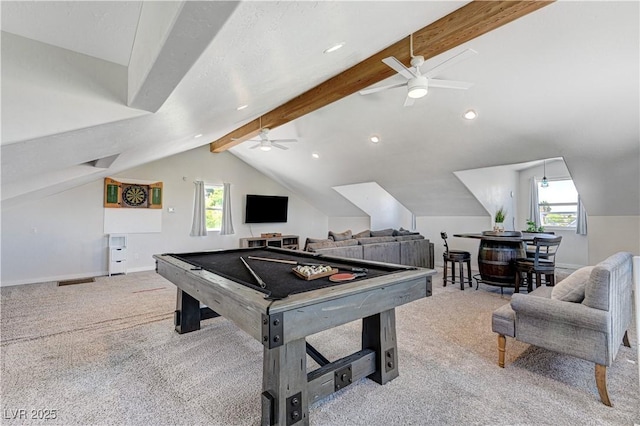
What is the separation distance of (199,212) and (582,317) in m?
7.26

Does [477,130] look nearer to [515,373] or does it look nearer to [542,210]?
[515,373]

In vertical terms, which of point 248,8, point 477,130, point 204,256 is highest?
point 477,130

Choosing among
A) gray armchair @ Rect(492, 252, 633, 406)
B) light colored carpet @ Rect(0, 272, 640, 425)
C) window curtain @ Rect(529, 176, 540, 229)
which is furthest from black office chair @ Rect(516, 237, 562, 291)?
window curtain @ Rect(529, 176, 540, 229)

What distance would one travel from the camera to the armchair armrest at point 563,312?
196 cm

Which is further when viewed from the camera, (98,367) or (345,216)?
(345,216)

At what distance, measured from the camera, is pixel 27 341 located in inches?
113

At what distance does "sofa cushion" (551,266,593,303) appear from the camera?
Result: 2.21 m

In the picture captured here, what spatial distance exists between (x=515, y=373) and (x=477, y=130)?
327cm

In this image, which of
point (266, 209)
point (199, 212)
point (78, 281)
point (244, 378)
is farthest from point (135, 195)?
point (244, 378)

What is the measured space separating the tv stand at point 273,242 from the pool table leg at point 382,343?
546cm

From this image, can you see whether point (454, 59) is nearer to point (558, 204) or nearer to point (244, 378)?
point (244, 378)

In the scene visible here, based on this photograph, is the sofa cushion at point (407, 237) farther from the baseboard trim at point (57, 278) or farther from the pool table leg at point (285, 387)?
the baseboard trim at point (57, 278)

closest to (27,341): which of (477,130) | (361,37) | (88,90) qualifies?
(88,90)

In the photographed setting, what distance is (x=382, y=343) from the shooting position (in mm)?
2207
